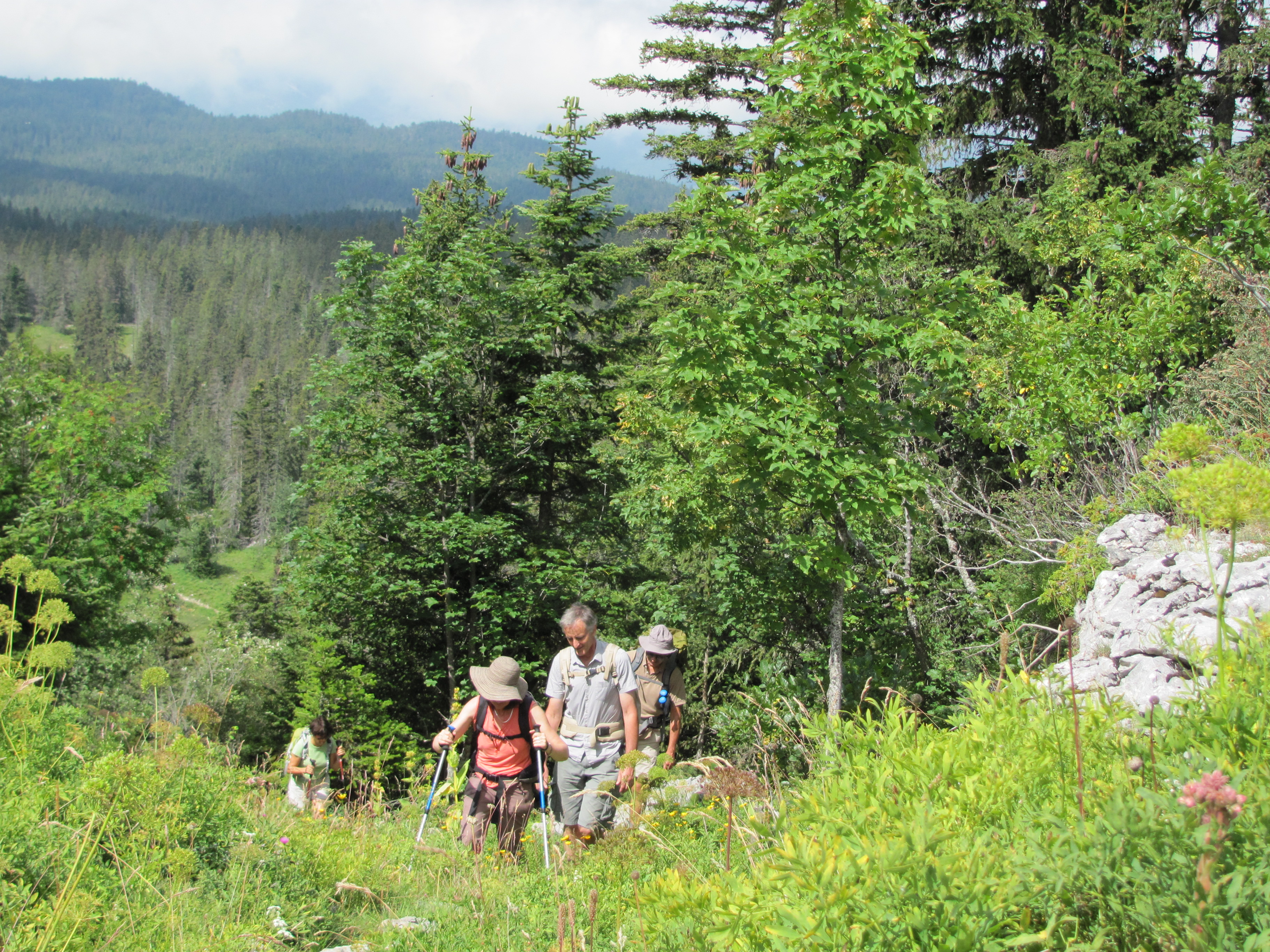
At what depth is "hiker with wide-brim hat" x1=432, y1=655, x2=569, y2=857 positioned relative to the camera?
4844 mm

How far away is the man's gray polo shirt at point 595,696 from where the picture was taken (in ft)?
16.7

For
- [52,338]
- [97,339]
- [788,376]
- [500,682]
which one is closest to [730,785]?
[500,682]

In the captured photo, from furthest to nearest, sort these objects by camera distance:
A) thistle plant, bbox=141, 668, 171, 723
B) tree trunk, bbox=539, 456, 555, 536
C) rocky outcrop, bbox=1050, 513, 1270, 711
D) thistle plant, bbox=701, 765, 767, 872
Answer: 1. tree trunk, bbox=539, 456, 555, 536
2. rocky outcrop, bbox=1050, 513, 1270, 711
3. thistle plant, bbox=141, 668, 171, 723
4. thistle plant, bbox=701, 765, 767, 872

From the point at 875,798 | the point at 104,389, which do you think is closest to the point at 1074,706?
the point at 875,798

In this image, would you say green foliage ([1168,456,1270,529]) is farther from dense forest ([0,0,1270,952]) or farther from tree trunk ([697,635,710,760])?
tree trunk ([697,635,710,760])

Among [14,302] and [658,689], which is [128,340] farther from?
[658,689]

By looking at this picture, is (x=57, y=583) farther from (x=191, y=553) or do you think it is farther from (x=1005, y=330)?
(x=191, y=553)

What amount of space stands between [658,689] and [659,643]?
345 mm

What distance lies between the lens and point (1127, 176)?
38.5 feet

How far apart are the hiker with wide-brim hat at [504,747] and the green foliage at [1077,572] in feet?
12.6

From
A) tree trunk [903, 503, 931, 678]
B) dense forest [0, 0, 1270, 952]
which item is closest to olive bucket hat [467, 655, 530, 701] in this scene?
dense forest [0, 0, 1270, 952]

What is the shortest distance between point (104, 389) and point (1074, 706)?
1014 inches

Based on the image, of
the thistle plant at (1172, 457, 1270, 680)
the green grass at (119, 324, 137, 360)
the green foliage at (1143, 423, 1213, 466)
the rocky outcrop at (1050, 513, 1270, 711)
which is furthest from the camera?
the green grass at (119, 324, 137, 360)

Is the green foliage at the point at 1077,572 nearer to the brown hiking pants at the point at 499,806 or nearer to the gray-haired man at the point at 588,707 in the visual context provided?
the gray-haired man at the point at 588,707
